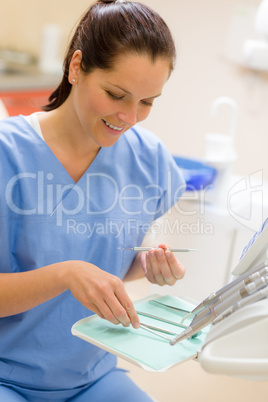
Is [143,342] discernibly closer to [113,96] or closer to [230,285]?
[230,285]

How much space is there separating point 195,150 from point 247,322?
2.35 m

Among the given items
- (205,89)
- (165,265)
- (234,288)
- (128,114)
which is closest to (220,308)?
(234,288)

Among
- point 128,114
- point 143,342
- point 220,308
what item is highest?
point 128,114

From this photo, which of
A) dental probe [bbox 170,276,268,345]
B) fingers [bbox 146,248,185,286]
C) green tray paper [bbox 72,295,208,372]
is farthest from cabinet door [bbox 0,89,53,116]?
dental probe [bbox 170,276,268,345]

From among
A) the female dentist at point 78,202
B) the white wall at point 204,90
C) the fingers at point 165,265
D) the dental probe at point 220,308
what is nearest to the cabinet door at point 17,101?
the white wall at point 204,90

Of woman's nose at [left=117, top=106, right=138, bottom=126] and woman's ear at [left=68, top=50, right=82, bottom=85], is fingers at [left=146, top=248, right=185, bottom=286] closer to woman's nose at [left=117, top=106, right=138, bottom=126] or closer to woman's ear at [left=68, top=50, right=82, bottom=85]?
woman's nose at [left=117, top=106, right=138, bottom=126]

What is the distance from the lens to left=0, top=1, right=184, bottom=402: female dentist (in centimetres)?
106

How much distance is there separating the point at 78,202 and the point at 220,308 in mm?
460

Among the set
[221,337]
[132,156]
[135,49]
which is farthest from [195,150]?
[221,337]

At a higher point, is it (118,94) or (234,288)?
(118,94)

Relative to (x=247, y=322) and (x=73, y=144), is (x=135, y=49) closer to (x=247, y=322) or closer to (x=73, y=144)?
(x=73, y=144)

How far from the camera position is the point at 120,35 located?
1068 mm

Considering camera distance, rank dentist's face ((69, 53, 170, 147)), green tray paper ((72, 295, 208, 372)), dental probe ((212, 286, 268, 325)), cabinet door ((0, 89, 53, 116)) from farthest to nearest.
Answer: cabinet door ((0, 89, 53, 116))
dentist's face ((69, 53, 170, 147))
green tray paper ((72, 295, 208, 372))
dental probe ((212, 286, 268, 325))

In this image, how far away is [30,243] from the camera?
1.13 meters
